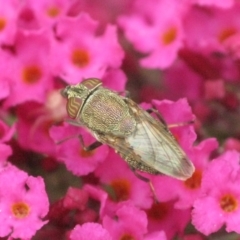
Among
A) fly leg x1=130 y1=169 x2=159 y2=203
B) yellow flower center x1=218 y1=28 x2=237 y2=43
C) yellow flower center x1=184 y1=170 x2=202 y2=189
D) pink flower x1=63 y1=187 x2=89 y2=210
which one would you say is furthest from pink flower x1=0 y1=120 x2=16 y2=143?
yellow flower center x1=218 y1=28 x2=237 y2=43

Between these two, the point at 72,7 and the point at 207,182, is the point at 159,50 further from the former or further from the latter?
the point at 207,182

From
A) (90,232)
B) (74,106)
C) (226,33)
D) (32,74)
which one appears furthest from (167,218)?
(226,33)

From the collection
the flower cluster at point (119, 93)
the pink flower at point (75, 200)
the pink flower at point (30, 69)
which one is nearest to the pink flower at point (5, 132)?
the flower cluster at point (119, 93)

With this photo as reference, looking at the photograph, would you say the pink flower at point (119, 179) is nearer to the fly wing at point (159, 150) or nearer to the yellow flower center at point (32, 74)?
the fly wing at point (159, 150)

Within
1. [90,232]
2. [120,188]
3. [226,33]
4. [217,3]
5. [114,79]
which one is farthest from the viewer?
[226,33]

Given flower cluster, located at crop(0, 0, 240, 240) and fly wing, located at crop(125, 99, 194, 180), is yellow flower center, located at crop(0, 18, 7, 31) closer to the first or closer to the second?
flower cluster, located at crop(0, 0, 240, 240)

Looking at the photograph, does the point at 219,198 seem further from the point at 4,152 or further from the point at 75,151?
the point at 4,152
